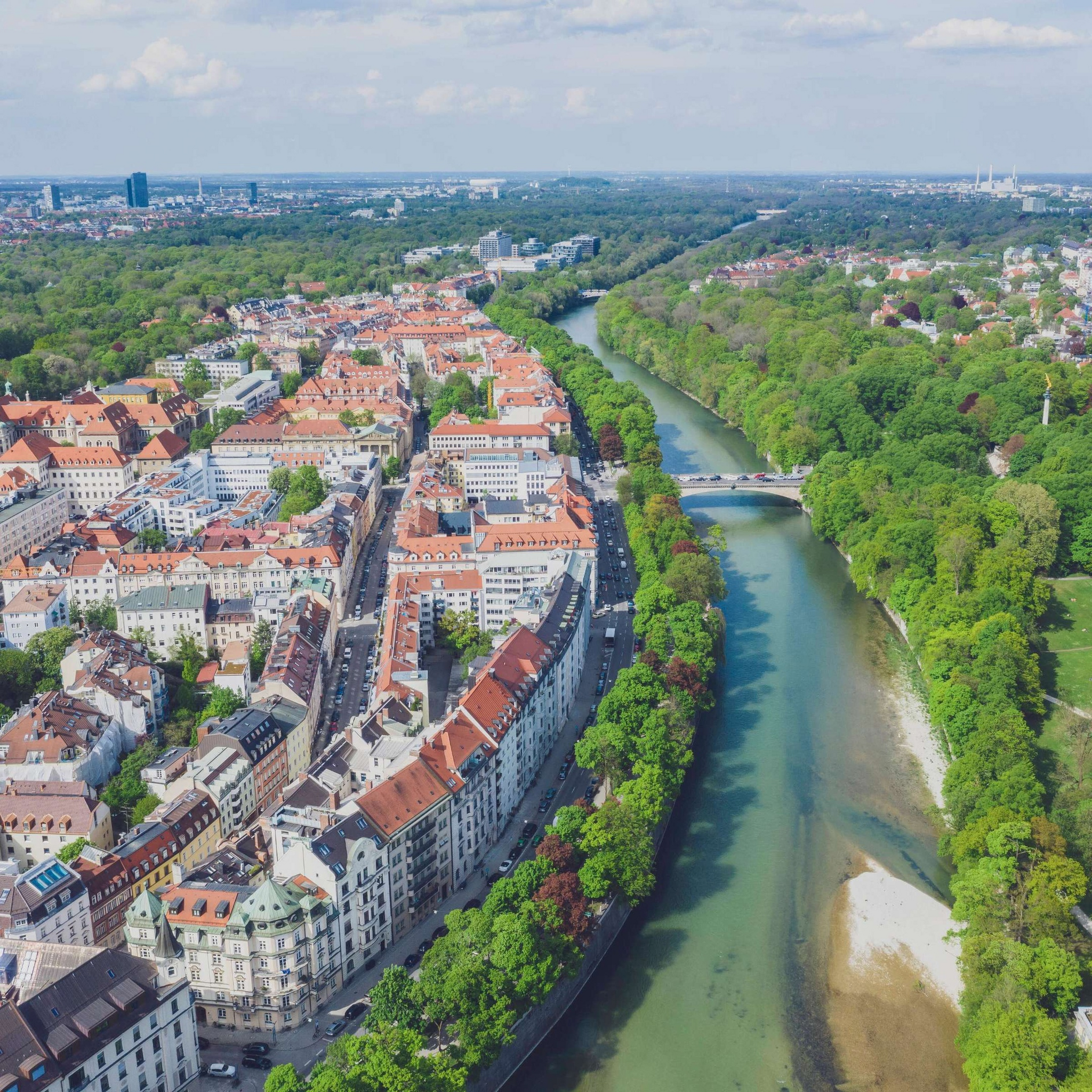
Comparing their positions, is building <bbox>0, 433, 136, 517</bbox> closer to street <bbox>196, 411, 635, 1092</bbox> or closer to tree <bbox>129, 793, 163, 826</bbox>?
street <bbox>196, 411, 635, 1092</bbox>

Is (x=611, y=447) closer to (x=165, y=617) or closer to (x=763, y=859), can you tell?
(x=165, y=617)

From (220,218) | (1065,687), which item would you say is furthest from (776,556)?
(220,218)

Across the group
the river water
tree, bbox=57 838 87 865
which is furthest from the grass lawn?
tree, bbox=57 838 87 865

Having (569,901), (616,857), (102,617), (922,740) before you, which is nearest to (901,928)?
(616,857)

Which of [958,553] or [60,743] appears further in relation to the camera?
[958,553]

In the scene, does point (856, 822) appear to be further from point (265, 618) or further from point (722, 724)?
point (265, 618)

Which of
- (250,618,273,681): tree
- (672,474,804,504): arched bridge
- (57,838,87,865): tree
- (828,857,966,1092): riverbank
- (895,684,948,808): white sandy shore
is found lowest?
(828,857,966,1092): riverbank
